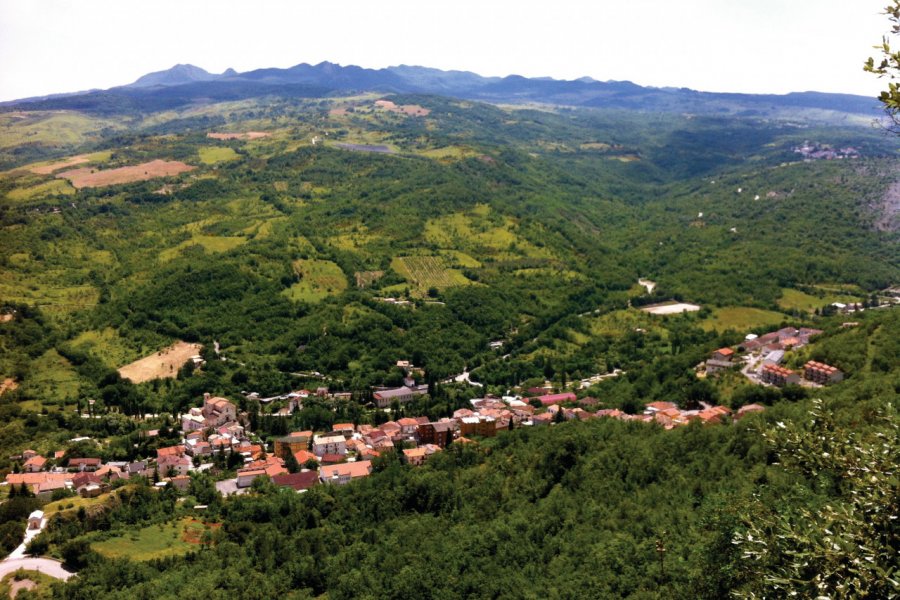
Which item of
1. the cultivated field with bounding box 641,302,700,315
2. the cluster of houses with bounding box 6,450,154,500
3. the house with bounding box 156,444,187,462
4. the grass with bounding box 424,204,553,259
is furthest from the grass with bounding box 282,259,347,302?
the cultivated field with bounding box 641,302,700,315

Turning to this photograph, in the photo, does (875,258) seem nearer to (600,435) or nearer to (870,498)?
(600,435)

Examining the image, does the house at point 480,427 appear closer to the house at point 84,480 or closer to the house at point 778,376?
the house at point 778,376

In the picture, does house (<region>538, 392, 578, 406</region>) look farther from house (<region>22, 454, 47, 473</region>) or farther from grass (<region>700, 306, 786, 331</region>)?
house (<region>22, 454, 47, 473</region>)

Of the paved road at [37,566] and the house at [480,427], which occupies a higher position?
the paved road at [37,566]

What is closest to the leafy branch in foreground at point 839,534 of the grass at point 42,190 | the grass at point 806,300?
the grass at point 806,300

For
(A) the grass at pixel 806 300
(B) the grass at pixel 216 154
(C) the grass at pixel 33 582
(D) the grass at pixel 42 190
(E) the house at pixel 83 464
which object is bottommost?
(E) the house at pixel 83 464

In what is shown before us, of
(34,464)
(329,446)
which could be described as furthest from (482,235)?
(34,464)
